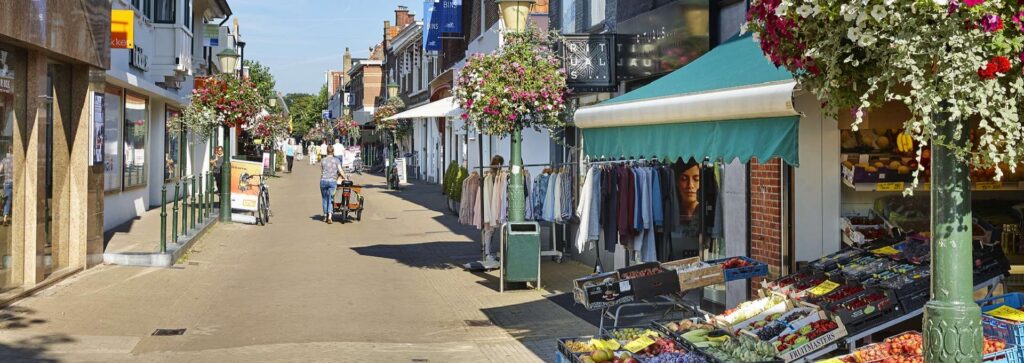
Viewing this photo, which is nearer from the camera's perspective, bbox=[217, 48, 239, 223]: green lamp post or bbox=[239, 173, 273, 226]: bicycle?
bbox=[217, 48, 239, 223]: green lamp post

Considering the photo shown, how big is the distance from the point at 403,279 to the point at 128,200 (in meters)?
9.34

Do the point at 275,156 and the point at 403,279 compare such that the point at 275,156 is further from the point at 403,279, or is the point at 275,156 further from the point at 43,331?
→ the point at 43,331

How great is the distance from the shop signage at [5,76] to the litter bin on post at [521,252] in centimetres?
589

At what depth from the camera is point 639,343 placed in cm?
649

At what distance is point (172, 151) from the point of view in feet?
90.6

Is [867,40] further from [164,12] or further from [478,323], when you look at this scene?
[164,12]

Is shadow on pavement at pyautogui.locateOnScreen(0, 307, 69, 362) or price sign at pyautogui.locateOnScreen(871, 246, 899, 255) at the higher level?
price sign at pyautogui.locateOnScreen(871, 246, 899, 255)

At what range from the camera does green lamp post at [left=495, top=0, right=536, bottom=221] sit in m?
12.8

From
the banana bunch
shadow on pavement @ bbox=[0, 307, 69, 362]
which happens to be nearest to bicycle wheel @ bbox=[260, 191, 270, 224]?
shadow on pavement @ bbox=[0, 307, 69, 362]

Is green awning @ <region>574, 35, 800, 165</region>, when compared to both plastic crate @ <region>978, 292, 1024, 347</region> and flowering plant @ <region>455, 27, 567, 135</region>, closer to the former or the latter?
plastic crate @ <region>978, 292, 1024, 347</region>

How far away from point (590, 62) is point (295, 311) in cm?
502

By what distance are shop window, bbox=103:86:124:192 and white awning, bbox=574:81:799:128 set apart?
42.7 feet

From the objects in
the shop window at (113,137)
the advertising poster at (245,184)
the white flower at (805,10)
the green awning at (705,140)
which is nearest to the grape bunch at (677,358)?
the green awning at (705,140)

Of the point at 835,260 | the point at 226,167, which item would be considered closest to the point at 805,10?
the point at 835,260
